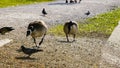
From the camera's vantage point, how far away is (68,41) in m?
29.0

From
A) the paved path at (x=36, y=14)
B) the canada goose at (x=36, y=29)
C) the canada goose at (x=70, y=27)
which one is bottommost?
the paved path at (x=36, y=14)

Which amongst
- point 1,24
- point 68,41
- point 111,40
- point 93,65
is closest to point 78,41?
point 68,41

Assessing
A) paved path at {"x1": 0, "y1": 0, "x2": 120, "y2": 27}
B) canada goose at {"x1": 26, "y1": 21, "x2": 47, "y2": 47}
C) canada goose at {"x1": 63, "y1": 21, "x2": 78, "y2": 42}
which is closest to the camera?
canada goose at {"x1": 26, "y1": 21, "x2": 47, "y2": 47}

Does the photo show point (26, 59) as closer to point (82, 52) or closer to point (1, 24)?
point (82, 52)

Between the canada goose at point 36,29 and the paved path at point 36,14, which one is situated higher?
the canada goose at point 36,29

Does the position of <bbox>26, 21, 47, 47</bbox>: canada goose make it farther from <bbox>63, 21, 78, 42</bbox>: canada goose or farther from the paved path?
the paved path

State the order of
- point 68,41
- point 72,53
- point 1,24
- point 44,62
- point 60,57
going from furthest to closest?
point 1,24
point 68,41
point 72,53
point 60,57
point 44,62

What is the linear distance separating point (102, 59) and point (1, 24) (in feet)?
56.3

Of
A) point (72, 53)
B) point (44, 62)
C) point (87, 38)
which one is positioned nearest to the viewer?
point (44, 62)

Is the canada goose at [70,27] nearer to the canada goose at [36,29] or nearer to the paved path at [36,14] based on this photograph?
the canada goose at [36,29]

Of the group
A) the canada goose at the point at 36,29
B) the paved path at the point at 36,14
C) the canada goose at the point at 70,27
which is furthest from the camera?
the paved path at the point at 36,14

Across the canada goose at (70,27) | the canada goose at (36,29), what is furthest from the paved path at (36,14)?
the canada goose at (36,29)

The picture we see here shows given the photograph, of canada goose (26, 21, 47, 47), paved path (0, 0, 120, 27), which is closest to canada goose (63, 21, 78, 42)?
canada goose (26, 21, 47, 47)

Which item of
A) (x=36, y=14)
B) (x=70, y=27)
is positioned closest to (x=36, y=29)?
(x=70, y=27)
